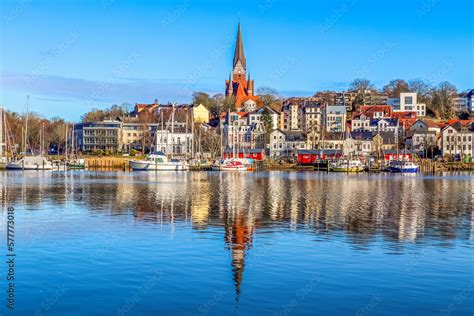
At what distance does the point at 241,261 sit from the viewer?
827 inches

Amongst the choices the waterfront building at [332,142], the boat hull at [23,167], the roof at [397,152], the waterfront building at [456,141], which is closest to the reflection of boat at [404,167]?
the roof at [397,152]

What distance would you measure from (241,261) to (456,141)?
131 metres

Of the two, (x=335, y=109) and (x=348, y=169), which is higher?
(x=335, y=109)

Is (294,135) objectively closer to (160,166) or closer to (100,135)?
(100,135)

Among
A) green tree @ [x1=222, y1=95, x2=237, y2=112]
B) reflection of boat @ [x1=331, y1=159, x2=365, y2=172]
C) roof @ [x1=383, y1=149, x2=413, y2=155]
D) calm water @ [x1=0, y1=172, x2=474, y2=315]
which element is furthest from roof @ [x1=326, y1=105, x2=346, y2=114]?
calm water @ [x1=0, y1=172, x2=474, y2=315]

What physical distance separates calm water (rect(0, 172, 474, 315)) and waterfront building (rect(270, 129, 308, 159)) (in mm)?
110992

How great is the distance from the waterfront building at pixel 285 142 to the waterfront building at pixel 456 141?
31431mm

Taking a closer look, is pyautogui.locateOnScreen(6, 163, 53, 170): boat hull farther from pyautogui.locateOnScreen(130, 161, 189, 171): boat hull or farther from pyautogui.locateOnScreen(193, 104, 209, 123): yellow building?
pyautogui.locateOnScreen(193, 104, 209, 123): yellow building

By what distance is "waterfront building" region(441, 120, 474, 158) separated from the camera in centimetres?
14188

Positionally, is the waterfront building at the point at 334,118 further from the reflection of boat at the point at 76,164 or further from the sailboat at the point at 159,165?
the reflection of boat at the point at 76,164

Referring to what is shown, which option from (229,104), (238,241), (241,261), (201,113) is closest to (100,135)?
(201,113)

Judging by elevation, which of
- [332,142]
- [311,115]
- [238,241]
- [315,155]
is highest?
[311,115]

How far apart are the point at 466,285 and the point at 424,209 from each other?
21443 millimetres

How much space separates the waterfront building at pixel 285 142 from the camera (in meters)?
149
